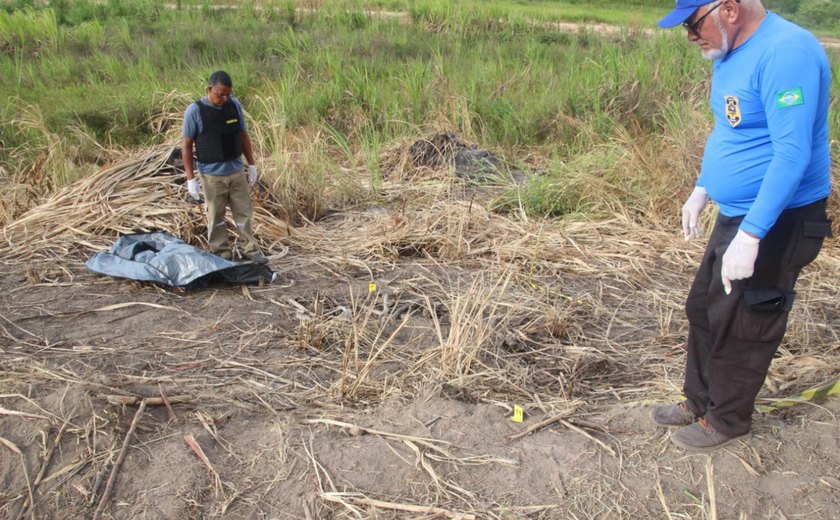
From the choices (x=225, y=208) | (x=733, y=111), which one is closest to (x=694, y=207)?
(x=733, y=111)

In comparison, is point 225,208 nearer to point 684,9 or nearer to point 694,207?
point 694,207

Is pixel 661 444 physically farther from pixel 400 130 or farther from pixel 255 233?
pixel 400 130

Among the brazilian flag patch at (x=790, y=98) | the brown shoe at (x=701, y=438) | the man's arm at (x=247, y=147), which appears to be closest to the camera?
the brazilian flag patch at (x=790, y=98)

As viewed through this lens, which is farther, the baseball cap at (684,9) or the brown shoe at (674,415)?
the brown shoe at (674,415)

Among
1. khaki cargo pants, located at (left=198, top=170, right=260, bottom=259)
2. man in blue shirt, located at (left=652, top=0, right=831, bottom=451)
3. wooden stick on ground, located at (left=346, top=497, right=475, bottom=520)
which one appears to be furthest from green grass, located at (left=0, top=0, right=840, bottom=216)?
wooden stick on ground, located at (left=346, top=497, right=475, bottom=520)

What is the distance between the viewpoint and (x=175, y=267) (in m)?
4.09

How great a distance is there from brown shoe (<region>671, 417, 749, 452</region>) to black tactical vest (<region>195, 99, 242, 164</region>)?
302cm

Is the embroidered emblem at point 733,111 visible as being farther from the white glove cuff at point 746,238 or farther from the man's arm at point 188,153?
the man's arm at point 188,153

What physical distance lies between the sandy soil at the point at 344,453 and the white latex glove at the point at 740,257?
2.43 feet

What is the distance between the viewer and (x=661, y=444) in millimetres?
2562

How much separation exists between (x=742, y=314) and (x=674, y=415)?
576 mm

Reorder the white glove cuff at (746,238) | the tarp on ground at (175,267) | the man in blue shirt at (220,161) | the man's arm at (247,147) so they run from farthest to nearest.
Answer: the man's arm at (247,147), the man in blue shirt at (220,161), the tarp on ground at (175,267), the white glove cuff at (746,238)

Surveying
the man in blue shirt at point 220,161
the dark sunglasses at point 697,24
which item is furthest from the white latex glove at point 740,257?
the man in blue shirt at point 220,161

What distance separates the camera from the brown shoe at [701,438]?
246 cm
